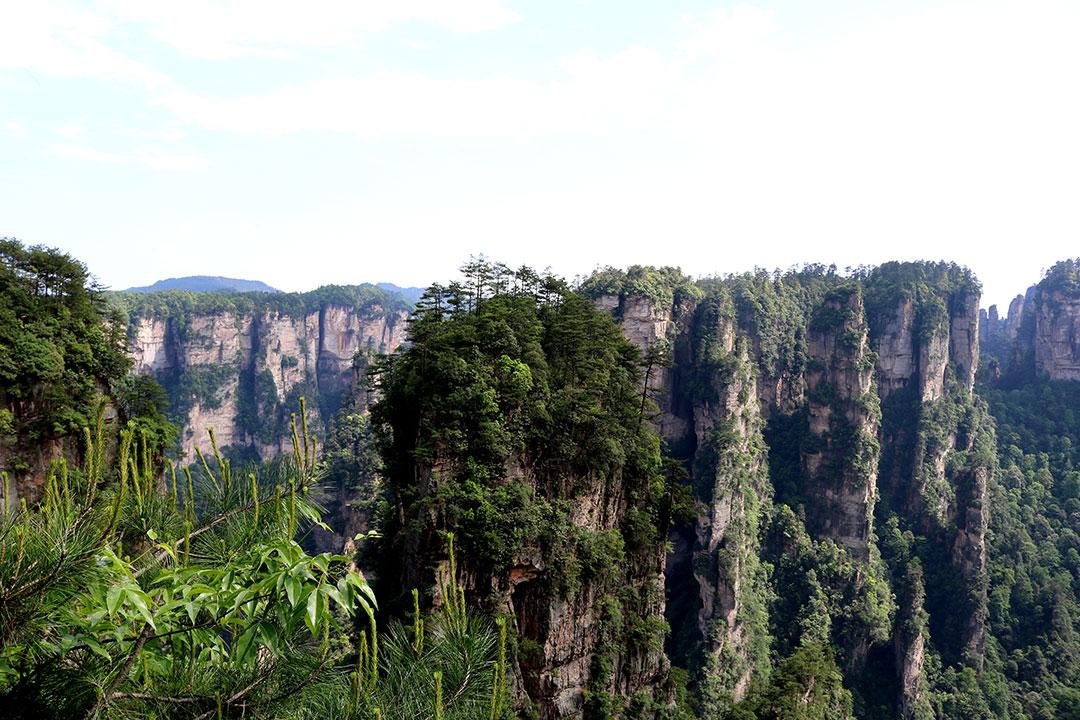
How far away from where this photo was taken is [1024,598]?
5300cm

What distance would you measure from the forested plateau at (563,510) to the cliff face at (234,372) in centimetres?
62

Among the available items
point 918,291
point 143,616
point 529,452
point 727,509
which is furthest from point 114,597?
point 918,291

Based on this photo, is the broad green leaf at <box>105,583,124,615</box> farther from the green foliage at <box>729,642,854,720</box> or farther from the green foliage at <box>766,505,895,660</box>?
the green foliage at <box>766,505,895,660</box>

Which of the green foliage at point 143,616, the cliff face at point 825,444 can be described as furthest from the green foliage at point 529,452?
the cliff face at point 825,444

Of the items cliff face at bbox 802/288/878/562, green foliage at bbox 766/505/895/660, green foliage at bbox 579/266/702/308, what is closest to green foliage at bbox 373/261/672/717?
green foliage at bbox 579/266/702/308

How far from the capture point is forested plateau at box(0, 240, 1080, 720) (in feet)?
12.4

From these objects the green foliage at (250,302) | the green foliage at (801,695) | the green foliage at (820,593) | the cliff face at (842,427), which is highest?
the green foliage at (250,302)

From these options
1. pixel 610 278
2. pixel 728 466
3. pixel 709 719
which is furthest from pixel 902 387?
pixel 709 719

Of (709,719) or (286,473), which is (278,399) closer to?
(709,719)

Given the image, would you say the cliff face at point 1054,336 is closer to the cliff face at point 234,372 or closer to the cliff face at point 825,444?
the cliff face at point 825,444

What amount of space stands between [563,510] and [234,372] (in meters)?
96.5

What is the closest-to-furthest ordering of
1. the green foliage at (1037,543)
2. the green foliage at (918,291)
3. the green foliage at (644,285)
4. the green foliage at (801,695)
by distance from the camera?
the green foliage at (801,695), the green foliage at (1037,543), the green foliage at (644,285), the green foliage at (918,291)

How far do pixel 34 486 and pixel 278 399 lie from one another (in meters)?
90.3

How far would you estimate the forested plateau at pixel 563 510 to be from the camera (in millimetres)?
3777
